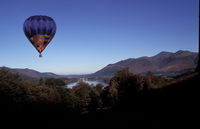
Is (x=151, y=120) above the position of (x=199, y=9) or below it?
below

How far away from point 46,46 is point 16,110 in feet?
39.0

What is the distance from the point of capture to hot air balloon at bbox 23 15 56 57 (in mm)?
20812

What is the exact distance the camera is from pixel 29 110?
1029 inches

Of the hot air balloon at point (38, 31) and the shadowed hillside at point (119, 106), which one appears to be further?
the hot air balloon at point (38, 31)

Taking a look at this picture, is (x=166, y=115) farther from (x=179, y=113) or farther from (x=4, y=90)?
(x=4, y=90)

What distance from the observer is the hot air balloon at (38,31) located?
2081 cm

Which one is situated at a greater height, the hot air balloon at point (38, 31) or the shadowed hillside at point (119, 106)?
the hot air balloon at point (38, 31)

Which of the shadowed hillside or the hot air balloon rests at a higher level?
the hot air balloon

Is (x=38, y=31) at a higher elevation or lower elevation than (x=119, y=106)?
higher

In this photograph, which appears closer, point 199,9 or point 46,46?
point 199,9

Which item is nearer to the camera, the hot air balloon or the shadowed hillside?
the shadowed hillside

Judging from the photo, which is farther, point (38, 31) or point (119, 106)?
point (38, 31)

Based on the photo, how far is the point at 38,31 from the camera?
20.9m

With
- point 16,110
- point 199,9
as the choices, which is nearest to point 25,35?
point 16,110
